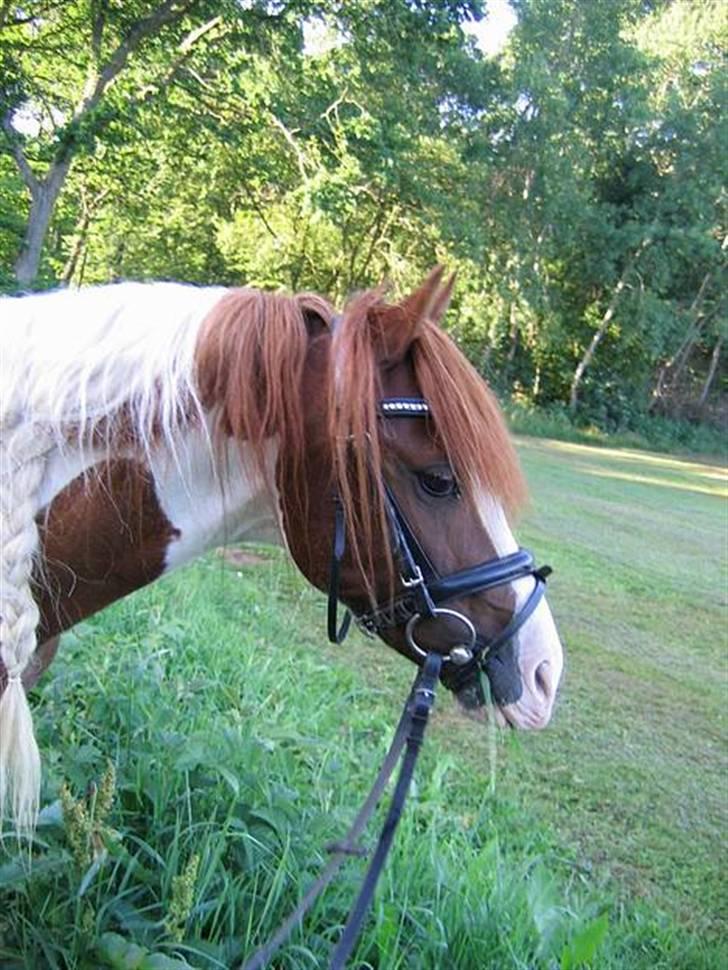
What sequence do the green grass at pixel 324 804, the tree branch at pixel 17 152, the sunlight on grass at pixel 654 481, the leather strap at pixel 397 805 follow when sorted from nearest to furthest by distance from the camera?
the leather strap at pixel 397 805 < the green grass at pixel 324 804 < the tree branch at pixel 17 152 < the sunlight on grass at pixel 654 481

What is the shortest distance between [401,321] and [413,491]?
33 centimetres

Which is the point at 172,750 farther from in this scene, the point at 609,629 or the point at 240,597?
the point at 609,629

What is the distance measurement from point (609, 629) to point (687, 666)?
0.76 metres

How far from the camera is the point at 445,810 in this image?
11.3 ft

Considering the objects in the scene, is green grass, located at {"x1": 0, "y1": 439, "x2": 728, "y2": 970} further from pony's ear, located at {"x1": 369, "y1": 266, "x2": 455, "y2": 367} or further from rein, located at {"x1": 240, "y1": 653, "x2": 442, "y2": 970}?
pony's ear, located at {"x1": 369, "y1": 266, "x2": 455, "y2": 367}

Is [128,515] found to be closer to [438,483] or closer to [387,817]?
[438,483]

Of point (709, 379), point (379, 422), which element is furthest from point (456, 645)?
point (709, 379)

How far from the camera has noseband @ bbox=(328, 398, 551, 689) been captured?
156 cm

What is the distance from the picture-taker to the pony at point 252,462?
1.49m

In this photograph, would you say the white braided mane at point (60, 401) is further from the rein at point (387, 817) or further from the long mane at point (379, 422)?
the rein at point (387, 817)

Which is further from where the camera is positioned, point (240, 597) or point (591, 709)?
point (240, 597)

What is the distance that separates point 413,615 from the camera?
1.62 m

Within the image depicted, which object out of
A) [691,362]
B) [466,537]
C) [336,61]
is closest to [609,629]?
[466,537]

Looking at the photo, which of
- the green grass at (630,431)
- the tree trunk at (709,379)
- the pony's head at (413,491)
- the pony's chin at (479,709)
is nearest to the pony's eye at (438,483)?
the pony's head at (413,491)
